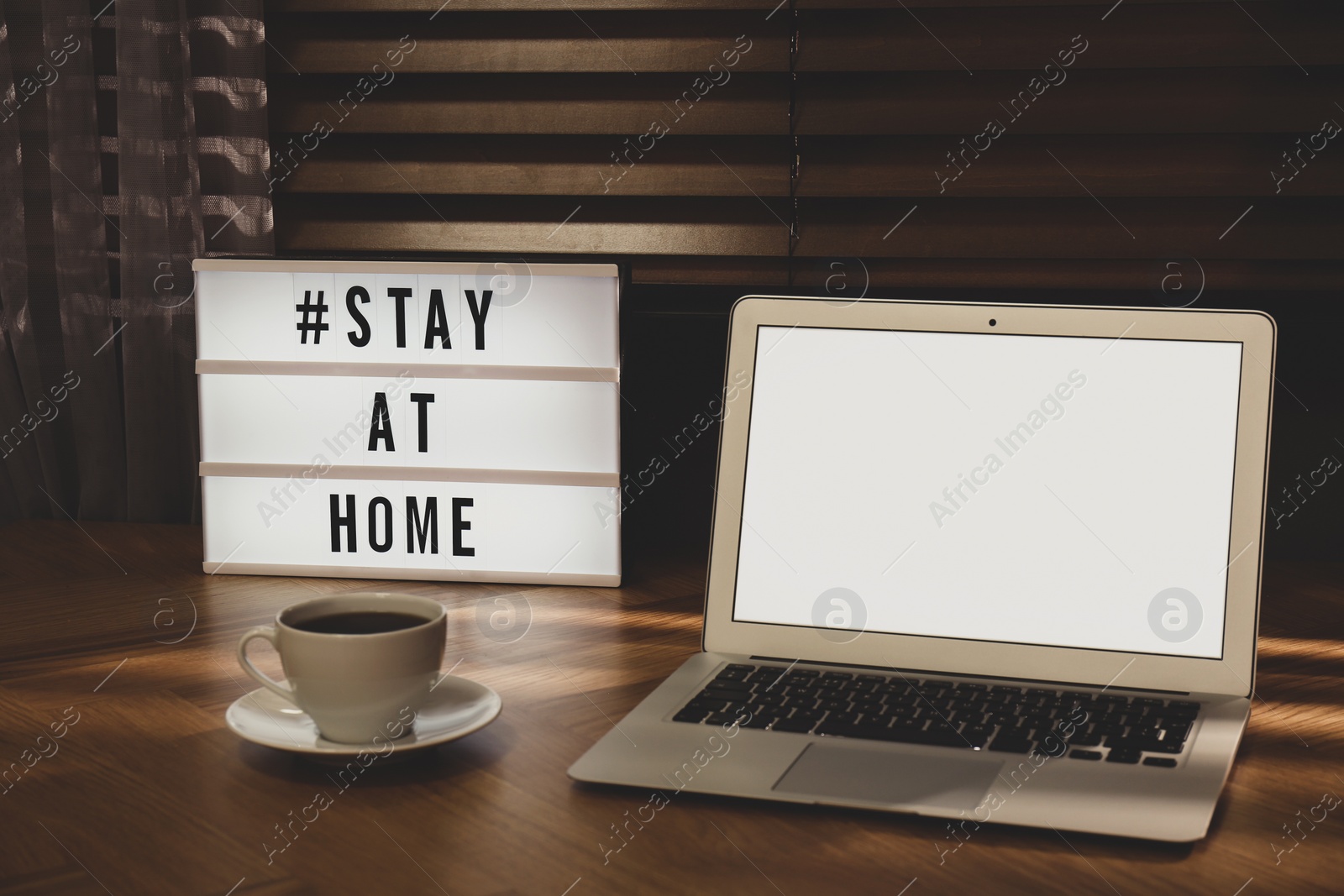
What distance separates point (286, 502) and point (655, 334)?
0.49 m

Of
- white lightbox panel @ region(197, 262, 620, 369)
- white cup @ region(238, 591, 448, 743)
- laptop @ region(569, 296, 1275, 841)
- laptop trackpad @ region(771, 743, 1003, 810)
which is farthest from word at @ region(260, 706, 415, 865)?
white lightbox panel @ region(197, 262, 620, 369)

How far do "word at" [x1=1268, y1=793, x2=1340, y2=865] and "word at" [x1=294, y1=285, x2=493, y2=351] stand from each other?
0.87 metres

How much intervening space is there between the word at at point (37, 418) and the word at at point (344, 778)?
1.04 meters

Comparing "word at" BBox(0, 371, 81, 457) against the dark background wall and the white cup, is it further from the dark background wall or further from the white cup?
the white cup

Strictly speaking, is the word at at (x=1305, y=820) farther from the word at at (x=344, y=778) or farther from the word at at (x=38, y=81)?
the word at at (x=38, y=81)

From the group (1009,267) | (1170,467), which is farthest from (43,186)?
(1170,467)

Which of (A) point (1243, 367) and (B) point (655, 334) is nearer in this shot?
(A) point (1243, 367)

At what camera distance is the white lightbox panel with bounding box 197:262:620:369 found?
1.25 meters

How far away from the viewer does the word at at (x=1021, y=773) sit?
68cm

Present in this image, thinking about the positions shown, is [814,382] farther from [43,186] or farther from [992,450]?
[43,186]

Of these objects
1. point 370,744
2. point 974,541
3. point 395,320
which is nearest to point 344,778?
point 370,744

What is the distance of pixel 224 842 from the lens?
0.69 metres

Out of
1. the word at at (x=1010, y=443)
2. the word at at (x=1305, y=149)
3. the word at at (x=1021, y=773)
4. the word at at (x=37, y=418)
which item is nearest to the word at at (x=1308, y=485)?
the word at at (x=1305, y=149)

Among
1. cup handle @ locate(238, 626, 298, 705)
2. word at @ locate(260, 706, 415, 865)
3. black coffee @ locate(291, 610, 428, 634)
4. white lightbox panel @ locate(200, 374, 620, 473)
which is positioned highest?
white lightbox panel @ locate(200, 374, 620, 473)
